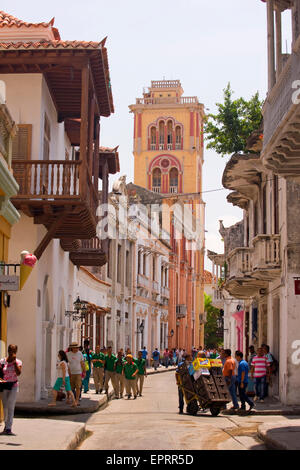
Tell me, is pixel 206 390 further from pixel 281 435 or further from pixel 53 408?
pixel 281 435

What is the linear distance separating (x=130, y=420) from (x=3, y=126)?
261 inches

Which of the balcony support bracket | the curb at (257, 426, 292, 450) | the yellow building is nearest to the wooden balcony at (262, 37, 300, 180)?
the curb at (257, 426, 292, 450)

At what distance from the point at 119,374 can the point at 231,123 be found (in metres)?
9.64

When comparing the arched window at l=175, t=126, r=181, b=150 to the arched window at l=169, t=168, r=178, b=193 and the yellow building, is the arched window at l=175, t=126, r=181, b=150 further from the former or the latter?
the arched window at l=169, t=168, r=178, b=193

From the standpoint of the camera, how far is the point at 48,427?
14203 mm

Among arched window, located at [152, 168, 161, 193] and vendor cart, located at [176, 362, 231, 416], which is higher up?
arched window, located at [152, 168, 161, 193]

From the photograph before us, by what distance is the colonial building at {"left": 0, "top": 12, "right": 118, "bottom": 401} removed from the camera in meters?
18.8

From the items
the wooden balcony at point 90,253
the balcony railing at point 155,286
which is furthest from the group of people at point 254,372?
the balcony railing at point 155,286

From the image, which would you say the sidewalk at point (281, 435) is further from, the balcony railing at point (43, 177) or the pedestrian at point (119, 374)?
the pedestrian at point (119, 374)

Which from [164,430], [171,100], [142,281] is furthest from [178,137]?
[164,430]

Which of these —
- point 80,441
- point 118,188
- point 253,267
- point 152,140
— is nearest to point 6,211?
point 80,441

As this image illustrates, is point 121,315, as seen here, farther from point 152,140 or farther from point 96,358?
point 152,140

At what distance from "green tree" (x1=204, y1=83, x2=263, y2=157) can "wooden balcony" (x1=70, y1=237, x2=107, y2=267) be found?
210 inches

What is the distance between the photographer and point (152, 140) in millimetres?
85812
